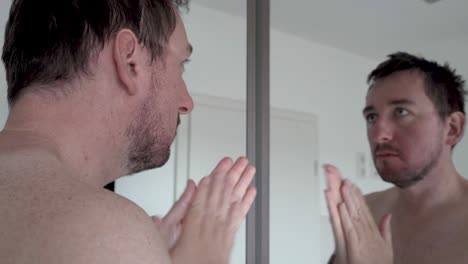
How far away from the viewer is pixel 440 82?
2.21 ft

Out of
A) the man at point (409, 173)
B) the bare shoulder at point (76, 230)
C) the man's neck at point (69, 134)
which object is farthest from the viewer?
the man at point (409, 173)

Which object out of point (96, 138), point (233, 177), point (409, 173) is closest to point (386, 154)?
point (409, 173)

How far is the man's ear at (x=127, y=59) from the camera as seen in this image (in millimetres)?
494

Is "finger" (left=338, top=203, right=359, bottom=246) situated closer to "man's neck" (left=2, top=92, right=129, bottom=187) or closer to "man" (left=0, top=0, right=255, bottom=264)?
"man" (left=0, top=0, right=255, bottom=264)

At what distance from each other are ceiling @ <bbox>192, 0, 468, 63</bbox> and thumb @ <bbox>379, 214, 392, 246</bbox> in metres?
0.28

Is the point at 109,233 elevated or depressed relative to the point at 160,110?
depressed

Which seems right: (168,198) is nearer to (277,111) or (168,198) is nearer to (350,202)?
(277,111)

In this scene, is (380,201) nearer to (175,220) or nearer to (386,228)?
(386,228)

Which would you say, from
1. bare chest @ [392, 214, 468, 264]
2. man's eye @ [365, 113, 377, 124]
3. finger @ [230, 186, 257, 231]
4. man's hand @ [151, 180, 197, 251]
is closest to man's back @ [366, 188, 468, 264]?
bare chest @ [392, 214, 468, 264]

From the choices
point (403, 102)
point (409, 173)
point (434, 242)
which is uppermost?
point (403, 102)

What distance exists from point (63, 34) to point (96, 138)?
0.14 m

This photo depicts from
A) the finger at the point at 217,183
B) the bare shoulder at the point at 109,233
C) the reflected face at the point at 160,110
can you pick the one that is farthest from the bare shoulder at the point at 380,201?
the bare shoulder at the point at 109,233

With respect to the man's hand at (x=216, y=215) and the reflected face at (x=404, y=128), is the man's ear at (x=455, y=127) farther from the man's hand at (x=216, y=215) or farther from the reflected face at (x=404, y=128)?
the man's hand at (x=216, y=215)

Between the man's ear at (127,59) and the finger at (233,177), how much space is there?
0.84 ft
